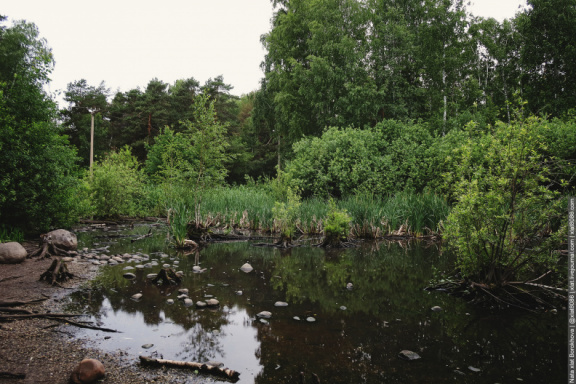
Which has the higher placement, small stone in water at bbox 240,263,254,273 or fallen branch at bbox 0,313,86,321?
fallen branch at bbox 0,313,86,321

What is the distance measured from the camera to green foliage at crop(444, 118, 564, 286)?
4.20 m

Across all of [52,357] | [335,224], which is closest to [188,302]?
[52,357]

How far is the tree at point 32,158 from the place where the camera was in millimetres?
8883

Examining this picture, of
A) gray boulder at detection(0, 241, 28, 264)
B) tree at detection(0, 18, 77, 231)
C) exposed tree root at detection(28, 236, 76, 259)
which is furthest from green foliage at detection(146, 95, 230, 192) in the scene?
gray boulder at detection(0, 241, 28, 264)

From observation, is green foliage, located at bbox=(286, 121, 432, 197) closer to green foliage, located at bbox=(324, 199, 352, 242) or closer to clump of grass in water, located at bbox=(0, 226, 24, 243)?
green foliage, located at bbox=(324, 199, 352, 242)

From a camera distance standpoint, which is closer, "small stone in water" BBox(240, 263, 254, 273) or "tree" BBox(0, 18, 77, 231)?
"small stone in water" BBox(240, 263, 254, 273)

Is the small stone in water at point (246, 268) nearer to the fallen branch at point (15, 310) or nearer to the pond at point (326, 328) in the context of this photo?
the pond at point (326, 328)

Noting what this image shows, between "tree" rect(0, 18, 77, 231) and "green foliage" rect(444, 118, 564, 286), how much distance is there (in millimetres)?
10447

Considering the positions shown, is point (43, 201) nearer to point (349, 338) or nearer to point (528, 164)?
point (349, 338)

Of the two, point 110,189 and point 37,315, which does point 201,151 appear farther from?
point 110,189

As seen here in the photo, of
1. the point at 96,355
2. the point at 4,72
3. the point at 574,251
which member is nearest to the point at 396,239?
the point at 574,251

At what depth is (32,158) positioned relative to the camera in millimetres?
9125

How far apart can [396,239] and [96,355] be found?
11044 mm

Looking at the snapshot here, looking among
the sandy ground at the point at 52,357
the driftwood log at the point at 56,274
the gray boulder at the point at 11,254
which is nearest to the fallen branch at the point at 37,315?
the sandy ground at the point at 52,357
